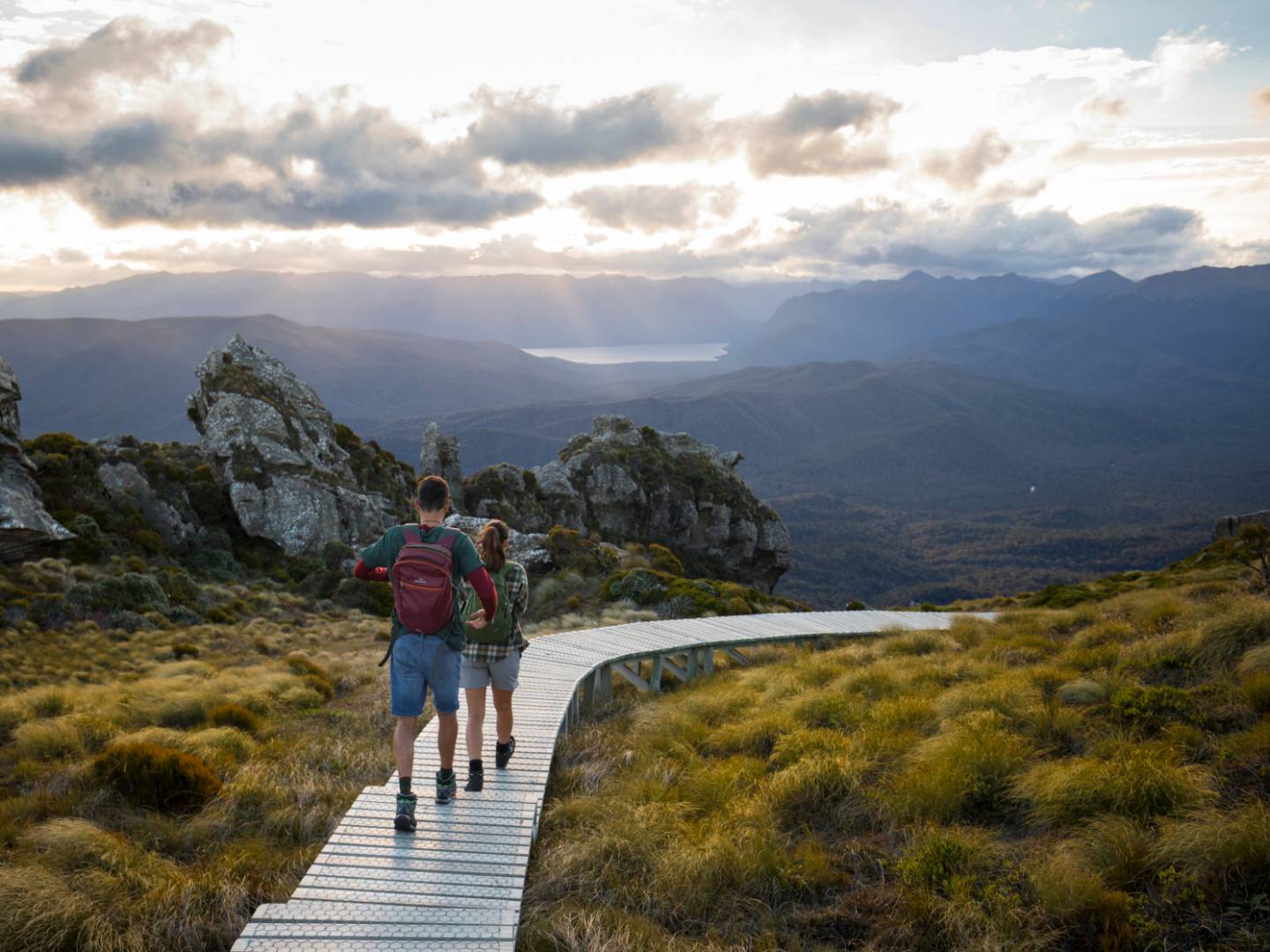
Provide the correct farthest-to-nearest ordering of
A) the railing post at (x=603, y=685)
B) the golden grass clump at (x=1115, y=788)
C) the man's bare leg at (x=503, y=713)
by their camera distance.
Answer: the railing post at (x=603, y=685)
the man's bare leg at (x=503, y=713)
the golden grass clump at (x=1115, y=788)

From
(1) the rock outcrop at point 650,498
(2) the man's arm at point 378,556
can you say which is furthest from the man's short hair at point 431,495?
(1) the rock outcrop at point 650,498

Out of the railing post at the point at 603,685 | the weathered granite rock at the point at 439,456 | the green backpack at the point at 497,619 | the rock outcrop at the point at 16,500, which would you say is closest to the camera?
the green backpack at the point at 497,619

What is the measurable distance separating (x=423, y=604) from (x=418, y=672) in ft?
2.10

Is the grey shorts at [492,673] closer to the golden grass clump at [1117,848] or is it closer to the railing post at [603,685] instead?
the golden grass clump at [1117,848]

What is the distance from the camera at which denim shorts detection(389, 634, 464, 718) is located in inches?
275

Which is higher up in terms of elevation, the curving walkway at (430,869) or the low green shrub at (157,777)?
the curving walkway at (430,869)

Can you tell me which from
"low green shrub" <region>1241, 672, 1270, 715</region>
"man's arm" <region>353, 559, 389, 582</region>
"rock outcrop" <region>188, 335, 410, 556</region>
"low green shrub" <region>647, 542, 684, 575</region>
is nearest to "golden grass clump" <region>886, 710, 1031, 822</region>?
"low green shrub" <region>1241, 672, 1270, 715</region>

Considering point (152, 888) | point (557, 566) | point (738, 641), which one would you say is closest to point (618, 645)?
point (738, 641)

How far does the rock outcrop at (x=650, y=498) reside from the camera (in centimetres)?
4647

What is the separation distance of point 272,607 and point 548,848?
2105cm

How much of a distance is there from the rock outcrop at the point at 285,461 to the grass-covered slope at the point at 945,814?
24936mm

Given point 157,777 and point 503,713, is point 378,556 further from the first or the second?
point 157,777

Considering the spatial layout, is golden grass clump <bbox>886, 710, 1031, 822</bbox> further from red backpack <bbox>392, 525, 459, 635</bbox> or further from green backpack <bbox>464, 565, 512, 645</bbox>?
red backpack <bbox>392, 525, 459, 635</bbox>

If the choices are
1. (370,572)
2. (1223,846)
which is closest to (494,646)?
(370,572)
